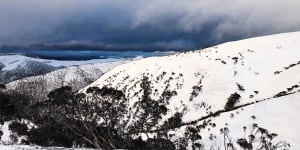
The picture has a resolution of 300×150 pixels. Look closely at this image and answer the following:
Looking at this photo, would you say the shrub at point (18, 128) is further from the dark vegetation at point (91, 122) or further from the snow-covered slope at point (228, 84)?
the snow-covered slope at point (228, 84)

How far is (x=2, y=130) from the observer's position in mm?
61656

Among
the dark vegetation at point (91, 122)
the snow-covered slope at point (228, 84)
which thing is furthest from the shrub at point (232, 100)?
the dark vegetation at point (91, 122)

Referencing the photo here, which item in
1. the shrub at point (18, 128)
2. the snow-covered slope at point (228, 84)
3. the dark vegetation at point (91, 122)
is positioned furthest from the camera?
the snow-covered slope at point (228, 84)

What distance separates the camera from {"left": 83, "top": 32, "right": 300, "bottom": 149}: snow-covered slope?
79750mm

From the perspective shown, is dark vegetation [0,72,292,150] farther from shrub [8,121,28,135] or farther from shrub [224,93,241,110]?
shrub [224,93,241,110]

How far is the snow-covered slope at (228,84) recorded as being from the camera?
79.8 metres

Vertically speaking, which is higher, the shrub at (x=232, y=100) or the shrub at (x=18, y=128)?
the shrub at (x=18, y=128)

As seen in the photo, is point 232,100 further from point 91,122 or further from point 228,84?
point 91,122

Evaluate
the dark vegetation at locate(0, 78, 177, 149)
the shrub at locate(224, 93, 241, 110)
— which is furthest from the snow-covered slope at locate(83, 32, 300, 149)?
the dark vegetation at locate(0, 78, 177, 149)

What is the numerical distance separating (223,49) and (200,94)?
3977 centimetres

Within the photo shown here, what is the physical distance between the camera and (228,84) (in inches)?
5300

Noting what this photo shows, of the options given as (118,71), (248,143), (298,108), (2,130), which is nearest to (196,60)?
(118,71)

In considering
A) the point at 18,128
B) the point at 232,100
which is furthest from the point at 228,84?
the point at 18,128

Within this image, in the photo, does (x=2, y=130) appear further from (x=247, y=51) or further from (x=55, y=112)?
(x=247, y=51)
